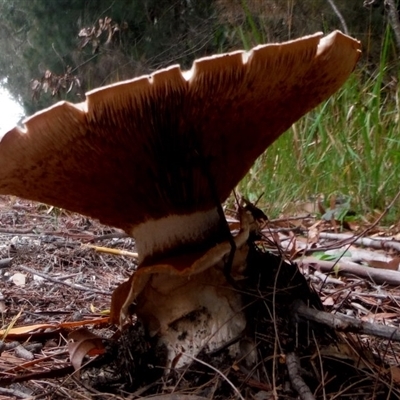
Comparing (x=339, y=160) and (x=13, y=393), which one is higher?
(x=13, y=393)

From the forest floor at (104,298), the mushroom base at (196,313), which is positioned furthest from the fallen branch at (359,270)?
the mushroom base at (196,313)

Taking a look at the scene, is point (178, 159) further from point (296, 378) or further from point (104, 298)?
point (104, 298)

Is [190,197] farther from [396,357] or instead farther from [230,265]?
[396,357]

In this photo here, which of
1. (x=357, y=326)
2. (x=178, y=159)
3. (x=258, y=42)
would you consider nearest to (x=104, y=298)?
(x=178, y=159)

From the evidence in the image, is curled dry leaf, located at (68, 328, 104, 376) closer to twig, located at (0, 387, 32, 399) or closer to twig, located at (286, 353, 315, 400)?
twig, located at (0, 387, 32, 399)

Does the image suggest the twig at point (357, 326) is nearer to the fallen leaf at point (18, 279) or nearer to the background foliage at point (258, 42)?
the fallen leaf at point (18, 279)

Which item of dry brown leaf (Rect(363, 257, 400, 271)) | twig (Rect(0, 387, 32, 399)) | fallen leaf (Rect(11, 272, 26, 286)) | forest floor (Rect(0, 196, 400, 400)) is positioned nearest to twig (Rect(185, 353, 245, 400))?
forest floor (Rect(0, 196, 400, 400))

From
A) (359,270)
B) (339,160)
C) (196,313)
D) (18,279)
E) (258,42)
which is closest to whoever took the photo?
(196,313)
